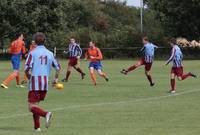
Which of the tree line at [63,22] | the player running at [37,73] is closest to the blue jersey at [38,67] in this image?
the player running at [37,73]

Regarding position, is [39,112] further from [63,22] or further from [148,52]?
[63,22]

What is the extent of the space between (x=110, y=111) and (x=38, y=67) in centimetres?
407

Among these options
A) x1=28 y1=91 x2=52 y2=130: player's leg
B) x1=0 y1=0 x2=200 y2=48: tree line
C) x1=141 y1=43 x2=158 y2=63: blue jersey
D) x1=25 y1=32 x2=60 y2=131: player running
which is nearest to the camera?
Answer: x1=28 y1=91 x2=52 y2=130: player's leg

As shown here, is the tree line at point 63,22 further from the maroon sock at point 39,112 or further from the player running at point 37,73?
the maroon sock at point 39,112

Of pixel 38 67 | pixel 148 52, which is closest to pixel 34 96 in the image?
pixel 38 67

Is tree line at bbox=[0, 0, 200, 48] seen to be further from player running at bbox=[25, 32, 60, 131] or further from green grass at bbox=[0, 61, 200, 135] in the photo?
player running at bbox=[25, 32, 60, 131]

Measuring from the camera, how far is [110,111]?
55.7 ft

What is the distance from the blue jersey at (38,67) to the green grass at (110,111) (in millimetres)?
904

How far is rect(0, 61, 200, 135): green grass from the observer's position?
43.6ft

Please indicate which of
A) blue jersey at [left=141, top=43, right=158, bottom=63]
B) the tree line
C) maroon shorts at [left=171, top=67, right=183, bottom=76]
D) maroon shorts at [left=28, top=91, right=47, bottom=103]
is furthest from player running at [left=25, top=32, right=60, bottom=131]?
the tree line

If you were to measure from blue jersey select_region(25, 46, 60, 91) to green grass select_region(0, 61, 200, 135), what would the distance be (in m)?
0.90

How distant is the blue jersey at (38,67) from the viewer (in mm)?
13274

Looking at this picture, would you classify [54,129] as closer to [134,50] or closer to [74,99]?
[74,99]

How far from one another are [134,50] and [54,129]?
192ft
